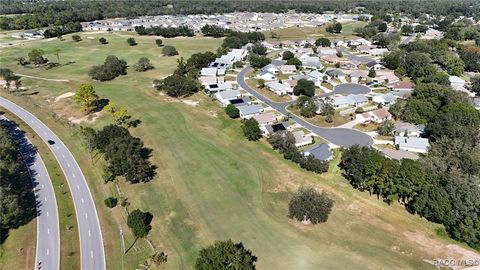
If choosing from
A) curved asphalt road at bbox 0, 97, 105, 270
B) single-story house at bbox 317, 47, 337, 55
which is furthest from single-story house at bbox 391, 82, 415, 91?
curved asphalt road at bbox 0, 97, 105, 270

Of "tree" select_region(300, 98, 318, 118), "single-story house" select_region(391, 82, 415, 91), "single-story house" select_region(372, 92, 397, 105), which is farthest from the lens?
"single-story house" select_region(391, 82, 415, 91)

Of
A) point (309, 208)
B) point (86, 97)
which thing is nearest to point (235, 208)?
point (309, 208)

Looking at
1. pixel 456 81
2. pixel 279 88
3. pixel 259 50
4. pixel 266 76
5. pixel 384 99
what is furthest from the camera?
pixel 259 50

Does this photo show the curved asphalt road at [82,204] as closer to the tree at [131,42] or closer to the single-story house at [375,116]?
the single-story house at [375,116]

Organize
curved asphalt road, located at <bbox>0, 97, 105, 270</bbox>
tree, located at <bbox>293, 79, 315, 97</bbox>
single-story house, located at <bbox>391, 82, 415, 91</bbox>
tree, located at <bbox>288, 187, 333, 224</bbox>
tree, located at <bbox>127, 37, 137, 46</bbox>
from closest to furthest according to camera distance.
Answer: curved asphalt road, located at <bbox>0, 97, 105, 270</bbox>
tree, located at <bbox>288, 187, 333, 224</bbox>
tree, located at <bbox>293, 79, 315, 97</bbox>
single-story house, located at <bbox>391, 82, 415, 91</bbox>
tree, located at <bbox>127, 37, 137, 46</bbox>

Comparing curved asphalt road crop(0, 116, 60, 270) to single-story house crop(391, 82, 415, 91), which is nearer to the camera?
curved asphalt road crop(0, 116, 60, 270)

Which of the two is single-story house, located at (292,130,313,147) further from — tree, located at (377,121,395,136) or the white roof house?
the white roof house

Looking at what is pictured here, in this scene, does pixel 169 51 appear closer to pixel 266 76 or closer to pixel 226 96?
pixel 266 76
